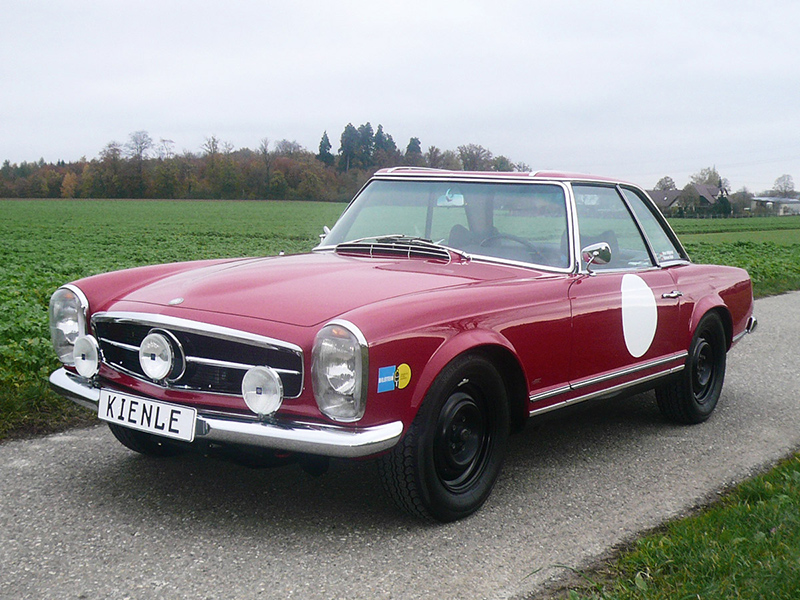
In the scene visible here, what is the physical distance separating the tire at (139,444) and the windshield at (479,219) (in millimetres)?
1443

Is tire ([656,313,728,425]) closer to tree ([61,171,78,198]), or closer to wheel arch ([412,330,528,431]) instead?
wheel arch ([412,330,528,431])

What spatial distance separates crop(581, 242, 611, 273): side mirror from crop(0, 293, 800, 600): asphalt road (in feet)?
2.55

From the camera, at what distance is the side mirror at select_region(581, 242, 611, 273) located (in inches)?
164

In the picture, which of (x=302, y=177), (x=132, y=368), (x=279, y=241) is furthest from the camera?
(x=302, y=177)

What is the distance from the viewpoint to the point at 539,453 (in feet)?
14.5

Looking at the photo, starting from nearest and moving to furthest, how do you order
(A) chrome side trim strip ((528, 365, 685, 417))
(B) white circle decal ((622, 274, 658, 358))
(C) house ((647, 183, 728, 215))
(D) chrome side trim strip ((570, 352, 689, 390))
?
(A) chrome side trim strip ((528, 365, 685, 417))
(D) chrome side trim strip ((570, 352, 689, 390))
(B) white circle decal ((622, 274, 658, 358))
(C) house ((647, 183, 728, 215))

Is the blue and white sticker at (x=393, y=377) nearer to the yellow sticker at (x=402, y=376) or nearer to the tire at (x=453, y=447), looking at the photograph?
the yellow sticker at (x=402, y=376)

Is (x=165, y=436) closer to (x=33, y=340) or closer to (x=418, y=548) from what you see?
(x=418, y=548)

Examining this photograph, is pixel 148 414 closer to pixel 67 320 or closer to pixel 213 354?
pixel 213 354

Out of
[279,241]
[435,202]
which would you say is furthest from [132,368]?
[279,241]

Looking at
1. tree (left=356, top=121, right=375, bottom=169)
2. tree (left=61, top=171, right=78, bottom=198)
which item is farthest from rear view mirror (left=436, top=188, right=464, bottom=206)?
tree (left=356, top=121, right=375, bottom=169)

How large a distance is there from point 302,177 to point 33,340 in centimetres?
6001

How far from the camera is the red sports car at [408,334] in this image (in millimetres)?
2980

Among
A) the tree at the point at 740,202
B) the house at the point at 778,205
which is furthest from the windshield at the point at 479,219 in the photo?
the house at the point at 778,205
